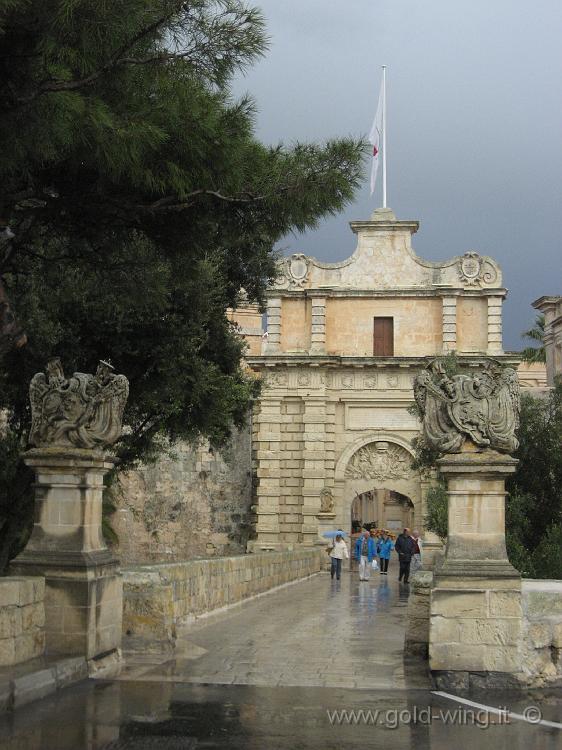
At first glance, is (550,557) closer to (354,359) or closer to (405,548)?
(405,548)

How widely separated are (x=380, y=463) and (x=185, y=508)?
6698 mm

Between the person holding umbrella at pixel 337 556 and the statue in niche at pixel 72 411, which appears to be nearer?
the statue in niche at pixel 72 411

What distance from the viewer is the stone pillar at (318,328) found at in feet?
104

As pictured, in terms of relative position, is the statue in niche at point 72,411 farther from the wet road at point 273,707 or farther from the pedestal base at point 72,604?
the wet road at point 273,707

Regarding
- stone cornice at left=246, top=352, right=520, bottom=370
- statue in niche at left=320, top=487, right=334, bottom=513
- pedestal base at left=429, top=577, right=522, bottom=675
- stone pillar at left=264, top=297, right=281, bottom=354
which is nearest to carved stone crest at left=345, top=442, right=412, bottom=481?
statue in niche at left=320, top=487, right=334, bottom=513

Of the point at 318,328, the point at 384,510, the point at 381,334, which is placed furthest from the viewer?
Answer: the point at 384,510

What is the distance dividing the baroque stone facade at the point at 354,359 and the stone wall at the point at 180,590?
10.1 meters

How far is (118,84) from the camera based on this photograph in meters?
7.30

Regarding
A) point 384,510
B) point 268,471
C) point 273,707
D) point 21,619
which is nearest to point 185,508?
point 268,471

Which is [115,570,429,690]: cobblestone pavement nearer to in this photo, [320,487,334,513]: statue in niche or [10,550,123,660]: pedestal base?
[10,550,123,660]: pedestal base

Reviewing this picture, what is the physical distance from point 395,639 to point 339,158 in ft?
18.8

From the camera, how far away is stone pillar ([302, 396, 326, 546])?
31.1m

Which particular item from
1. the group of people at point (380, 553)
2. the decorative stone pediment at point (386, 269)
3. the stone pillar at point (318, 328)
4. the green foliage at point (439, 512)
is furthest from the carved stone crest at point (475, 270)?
the green foliage at point (439, 512)

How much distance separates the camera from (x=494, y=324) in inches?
1236
